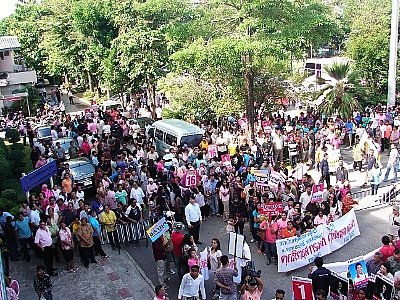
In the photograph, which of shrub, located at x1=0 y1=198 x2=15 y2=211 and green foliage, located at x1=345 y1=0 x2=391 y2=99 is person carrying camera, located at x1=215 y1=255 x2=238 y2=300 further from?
green foliage, located at x1=345 y1=0 x2=391 y2=99

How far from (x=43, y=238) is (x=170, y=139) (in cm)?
1072

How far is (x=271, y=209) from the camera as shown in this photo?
14.1 m

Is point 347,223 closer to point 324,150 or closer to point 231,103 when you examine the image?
point 324,150

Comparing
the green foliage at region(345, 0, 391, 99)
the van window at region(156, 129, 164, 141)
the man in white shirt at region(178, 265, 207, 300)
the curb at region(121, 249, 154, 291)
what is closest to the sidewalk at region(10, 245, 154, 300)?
the curb at region(121, 249, 154, 291)

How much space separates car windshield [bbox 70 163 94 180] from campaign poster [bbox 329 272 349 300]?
10948mm

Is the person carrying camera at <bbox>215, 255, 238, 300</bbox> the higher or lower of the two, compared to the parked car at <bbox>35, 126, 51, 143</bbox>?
higher

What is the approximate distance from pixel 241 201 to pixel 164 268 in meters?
3.60

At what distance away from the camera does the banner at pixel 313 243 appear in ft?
43.0

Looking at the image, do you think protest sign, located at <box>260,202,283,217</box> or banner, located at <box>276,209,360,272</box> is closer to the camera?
banner, located at <box>276,209,360,272</box>

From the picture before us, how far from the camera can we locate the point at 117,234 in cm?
1491

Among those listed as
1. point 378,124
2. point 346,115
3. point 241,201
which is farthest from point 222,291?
point 346,115

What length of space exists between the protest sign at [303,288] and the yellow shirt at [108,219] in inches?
239

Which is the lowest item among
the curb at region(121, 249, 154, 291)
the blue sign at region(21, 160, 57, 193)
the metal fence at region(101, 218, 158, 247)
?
the curb at region(121, 249, 154, 291)

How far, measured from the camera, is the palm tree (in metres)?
26.0
